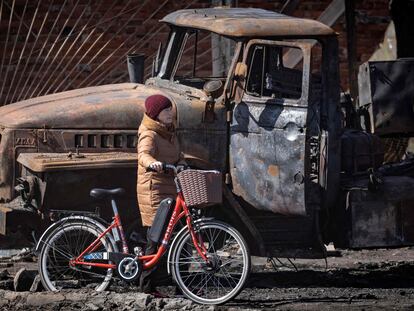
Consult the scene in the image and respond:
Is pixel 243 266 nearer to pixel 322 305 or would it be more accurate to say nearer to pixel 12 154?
pixel 322 305

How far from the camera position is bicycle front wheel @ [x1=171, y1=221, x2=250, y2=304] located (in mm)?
9000

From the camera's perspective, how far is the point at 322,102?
32.3 feet

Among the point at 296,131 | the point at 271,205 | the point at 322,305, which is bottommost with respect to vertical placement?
the point at 322,305

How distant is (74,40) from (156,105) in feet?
19.5

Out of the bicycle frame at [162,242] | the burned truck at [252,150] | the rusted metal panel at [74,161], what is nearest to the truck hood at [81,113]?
the burned truck at [252,150]

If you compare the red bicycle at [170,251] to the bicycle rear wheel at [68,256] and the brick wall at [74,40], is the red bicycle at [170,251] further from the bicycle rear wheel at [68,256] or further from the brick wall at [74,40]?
the brick wall at [74,40]

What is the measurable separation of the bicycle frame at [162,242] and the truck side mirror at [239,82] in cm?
117

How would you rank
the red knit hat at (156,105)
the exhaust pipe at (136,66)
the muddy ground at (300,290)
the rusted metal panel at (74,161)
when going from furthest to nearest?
1. the exhaust pipe at (136,66)
2. the rusted metal panel at (74,161)
3. the red knit hat at (156,105)
4. the muddy ground at (300,290)

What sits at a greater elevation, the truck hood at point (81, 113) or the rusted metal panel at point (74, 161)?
the truck hood at point (81, 113)

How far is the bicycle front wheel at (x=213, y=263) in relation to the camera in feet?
29.5

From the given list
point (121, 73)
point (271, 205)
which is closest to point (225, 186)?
point (271, 205)

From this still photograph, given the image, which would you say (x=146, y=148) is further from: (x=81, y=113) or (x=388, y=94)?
(x=388, y=94)

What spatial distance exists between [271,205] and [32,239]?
202 centimetres

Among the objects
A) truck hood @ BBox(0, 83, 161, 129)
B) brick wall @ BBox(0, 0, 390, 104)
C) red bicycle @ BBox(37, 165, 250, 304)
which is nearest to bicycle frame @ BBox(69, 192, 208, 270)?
red bicycle @ BBox(37, 165, 250, 304)
